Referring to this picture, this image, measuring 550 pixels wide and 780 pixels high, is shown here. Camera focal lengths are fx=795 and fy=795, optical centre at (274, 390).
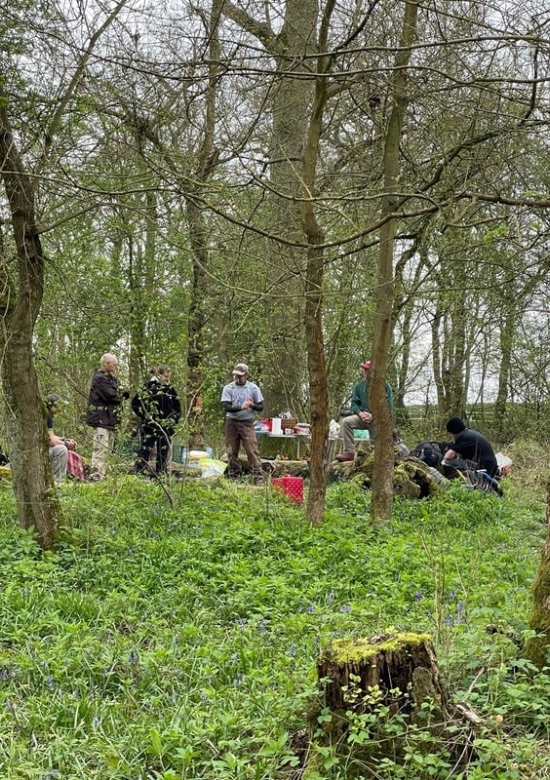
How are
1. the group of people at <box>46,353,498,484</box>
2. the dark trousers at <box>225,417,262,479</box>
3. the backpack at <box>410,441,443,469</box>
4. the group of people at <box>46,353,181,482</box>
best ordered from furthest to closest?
the backpack at <box>410,441,443,469</box>, the dark trousers at <box>225,417,262,479</box>, the group of people at <box>46,353,498,484</box>, the group of people at <box>46,353,181,482</box>

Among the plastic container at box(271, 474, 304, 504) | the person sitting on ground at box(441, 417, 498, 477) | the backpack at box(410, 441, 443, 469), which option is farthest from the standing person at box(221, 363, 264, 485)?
the person sitting on ground at box(441, 417, 498, 477)

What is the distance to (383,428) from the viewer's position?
8.31 metres

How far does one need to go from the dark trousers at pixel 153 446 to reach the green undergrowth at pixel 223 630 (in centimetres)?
60

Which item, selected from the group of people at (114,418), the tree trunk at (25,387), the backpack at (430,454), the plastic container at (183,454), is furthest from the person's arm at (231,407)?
the tree trunk at (25,387)

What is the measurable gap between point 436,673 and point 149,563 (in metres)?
3.37

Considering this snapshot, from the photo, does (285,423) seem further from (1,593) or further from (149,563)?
(1,593)

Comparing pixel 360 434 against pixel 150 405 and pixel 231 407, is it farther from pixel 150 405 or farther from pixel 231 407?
pixel 150 405

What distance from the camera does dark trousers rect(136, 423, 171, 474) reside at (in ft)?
28.0

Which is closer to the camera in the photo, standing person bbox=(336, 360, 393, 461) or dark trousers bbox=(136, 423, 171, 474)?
dark trousers bbox=(136, 423, 171, 474)

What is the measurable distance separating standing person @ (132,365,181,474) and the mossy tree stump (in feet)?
17.7

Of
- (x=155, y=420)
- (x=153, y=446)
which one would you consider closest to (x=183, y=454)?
(x=153, y=446)

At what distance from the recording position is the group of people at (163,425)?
8.67m

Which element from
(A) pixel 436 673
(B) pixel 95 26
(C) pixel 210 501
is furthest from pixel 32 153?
(A) pixel 436 673

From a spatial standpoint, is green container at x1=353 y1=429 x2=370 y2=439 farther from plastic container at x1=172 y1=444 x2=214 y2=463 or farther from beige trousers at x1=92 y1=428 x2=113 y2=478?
beige trousers at x1=92 y1=428 x2=113 y2=478
